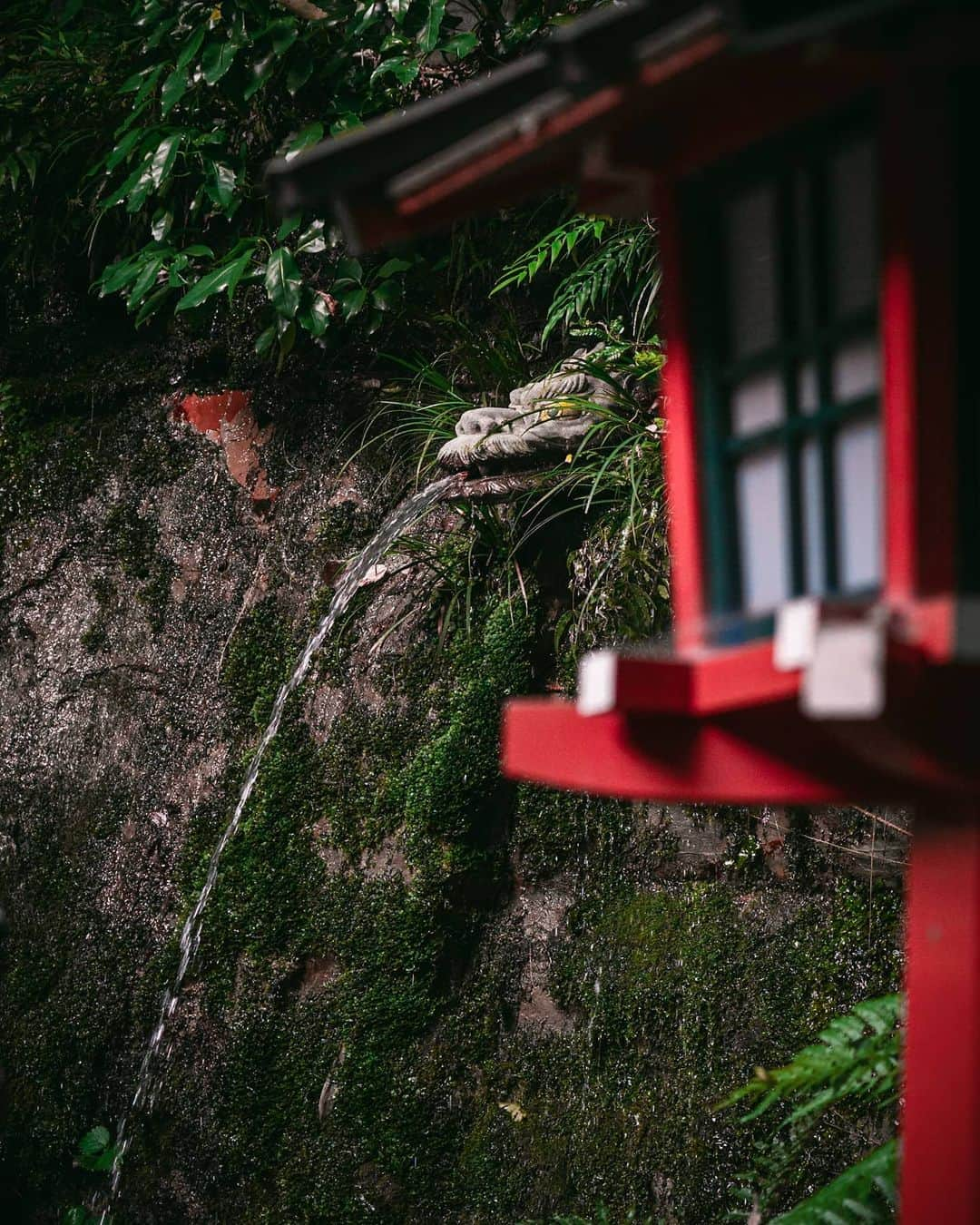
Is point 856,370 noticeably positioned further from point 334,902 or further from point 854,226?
point 334,902

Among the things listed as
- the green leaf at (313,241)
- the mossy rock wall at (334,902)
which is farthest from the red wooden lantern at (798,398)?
the green leaf at (313,241)

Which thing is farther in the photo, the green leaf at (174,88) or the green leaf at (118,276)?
the green leaf at (118,276)

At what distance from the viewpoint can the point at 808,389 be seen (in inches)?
63.5

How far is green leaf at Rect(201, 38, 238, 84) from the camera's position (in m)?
4.93

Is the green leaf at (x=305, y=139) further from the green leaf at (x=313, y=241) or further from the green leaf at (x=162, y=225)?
the green leaf at (x=162, y=225)

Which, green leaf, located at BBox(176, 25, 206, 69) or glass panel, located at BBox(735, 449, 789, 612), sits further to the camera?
green leaf, located at BBox(176, 25, 206, 69)

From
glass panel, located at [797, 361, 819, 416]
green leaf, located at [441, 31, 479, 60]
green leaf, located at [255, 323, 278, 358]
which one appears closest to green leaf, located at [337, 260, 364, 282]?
green leaf, located at [255, 323, 278, 358]

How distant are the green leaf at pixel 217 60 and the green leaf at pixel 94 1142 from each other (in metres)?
4.06

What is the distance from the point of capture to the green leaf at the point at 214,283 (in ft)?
16.1

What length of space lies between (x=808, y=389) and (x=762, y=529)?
19 cm

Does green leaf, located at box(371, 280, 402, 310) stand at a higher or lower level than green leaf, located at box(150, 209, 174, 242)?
lower

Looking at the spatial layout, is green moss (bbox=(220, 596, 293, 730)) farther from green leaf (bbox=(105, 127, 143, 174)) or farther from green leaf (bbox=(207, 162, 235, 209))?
green leaf (bbox=(105, 127, 143, 174))

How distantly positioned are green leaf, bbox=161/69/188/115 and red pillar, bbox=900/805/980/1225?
4438 millimetres

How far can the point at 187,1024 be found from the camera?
464cm
